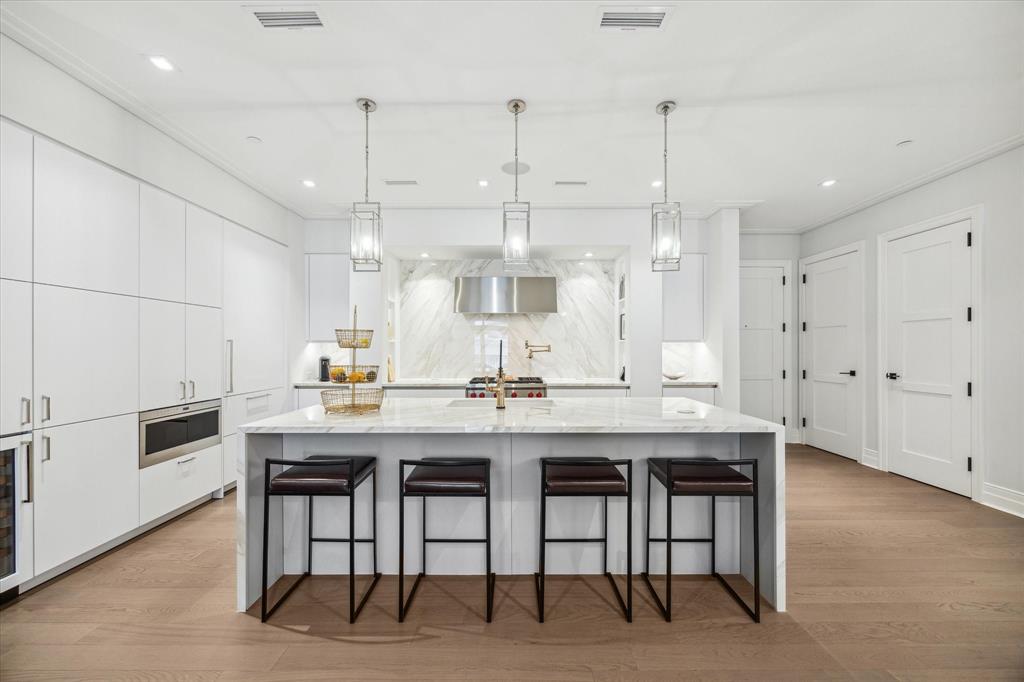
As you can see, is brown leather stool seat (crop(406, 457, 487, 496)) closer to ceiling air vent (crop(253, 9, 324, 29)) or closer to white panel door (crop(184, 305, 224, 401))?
ceiling air vent (crop(253, 9, 324, 29))

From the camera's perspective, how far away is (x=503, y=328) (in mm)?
5648

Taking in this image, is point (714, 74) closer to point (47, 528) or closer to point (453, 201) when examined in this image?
point (453, 201)

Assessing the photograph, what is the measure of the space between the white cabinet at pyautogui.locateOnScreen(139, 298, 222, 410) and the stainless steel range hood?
7.97 ft

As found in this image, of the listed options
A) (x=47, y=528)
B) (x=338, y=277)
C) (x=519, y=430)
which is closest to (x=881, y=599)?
(x=519, y=430)

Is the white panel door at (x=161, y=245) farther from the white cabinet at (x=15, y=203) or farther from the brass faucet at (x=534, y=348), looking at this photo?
the brass faucet at (x=534, y=348)

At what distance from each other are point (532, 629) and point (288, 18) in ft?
9.95

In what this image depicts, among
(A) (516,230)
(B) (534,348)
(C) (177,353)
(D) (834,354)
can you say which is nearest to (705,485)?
(A) (516,230)

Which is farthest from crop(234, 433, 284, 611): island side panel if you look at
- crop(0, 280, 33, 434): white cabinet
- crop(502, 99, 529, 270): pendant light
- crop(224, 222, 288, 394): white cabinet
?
crop(224, 222, 288, 394): white cabinet

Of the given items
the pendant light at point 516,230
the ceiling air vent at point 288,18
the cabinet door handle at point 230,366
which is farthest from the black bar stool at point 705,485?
the cabinet door handle at point 230,366

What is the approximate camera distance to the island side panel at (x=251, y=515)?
7.30 ft

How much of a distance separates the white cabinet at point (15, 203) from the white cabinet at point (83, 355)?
6.2 inches

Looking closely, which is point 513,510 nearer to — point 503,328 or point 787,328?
point 503,328

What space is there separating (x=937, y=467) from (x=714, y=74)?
13.4ft

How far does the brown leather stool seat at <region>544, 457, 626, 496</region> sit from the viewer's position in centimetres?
216
